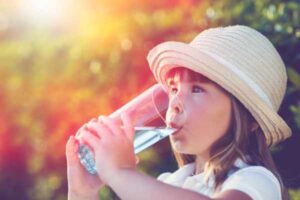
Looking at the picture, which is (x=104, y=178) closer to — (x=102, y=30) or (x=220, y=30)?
(x=220, y=30)

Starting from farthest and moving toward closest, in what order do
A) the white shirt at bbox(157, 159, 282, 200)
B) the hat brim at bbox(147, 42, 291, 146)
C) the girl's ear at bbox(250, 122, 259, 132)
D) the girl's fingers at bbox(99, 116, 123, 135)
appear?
the girl's ear at bbox(250, 122, 259, 132)
the hat brim at bbox(147, 42, 291, 146)
the white shirt at bbox(157, 159, 282, 200)
the girl's fingers at bbox(99, 116, 123, 135)

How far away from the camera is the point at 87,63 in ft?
16.2

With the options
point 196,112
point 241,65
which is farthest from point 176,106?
point 241,65

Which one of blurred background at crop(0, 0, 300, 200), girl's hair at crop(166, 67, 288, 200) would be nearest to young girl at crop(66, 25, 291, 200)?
girl's hair at crop(166, 67, 288, 200)

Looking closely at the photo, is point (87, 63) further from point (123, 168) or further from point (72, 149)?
point (123, 168)

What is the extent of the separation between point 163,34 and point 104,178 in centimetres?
200

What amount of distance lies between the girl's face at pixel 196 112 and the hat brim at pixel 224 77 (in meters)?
0.04

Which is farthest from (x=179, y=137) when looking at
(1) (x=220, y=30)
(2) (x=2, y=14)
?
(2) (x=2, y=14)

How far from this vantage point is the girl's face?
3109 millimetres

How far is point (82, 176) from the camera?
10.5ft

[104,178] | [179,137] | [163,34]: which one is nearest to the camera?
[104,178]

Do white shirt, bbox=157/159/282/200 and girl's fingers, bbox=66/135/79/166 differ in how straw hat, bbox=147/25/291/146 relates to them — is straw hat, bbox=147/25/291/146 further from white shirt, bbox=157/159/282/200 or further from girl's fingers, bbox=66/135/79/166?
girl's fingers, bbox=66/135/79/166

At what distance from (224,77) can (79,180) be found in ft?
1.79

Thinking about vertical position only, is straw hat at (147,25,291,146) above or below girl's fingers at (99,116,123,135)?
below
